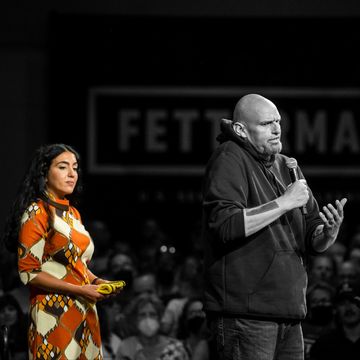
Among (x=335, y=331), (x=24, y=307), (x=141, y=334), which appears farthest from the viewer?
(x=24, y=307)

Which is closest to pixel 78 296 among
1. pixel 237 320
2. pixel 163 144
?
pixel 237 320

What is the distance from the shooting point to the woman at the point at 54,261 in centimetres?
396

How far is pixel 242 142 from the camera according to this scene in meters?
3.73

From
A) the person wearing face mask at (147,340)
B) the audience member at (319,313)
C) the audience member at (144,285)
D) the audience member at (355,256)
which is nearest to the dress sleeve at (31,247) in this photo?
the person wearing face mask at (147,340)

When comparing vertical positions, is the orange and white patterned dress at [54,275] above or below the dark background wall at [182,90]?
below

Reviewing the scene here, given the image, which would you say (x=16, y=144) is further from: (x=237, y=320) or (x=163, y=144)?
(x=237, y=320)

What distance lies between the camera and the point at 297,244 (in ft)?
12.3

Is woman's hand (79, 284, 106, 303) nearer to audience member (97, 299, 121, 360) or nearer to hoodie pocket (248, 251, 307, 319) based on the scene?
hoodie pocket (248, 251, 307, 319)

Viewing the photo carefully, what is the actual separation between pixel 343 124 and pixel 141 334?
5.25 meters

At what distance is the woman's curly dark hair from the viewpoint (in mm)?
4051

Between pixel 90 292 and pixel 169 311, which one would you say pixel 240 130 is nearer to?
pixel 90 292

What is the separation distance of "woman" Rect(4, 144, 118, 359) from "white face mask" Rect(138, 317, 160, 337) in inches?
109

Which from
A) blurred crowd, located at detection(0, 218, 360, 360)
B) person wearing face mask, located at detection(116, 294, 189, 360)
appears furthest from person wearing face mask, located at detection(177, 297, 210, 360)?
person wearing face mask, located at detection(116, 294, 189, 360)

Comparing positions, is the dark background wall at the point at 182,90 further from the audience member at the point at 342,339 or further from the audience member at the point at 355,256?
the audience member at the point at 342,339
